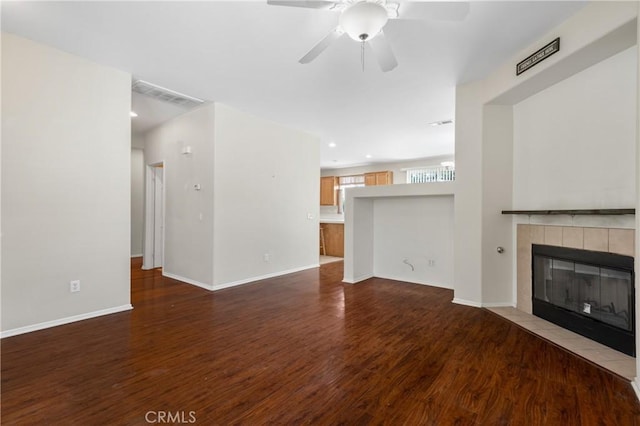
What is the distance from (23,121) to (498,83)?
4.89m

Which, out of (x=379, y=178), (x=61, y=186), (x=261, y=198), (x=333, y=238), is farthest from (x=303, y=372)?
(x=379, y=178)

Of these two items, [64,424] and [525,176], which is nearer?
[64,424]

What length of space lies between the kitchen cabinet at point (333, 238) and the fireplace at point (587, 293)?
477 centimetres

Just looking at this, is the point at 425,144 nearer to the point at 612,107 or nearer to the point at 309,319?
the point at 612,107

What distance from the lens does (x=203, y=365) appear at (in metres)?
2.21

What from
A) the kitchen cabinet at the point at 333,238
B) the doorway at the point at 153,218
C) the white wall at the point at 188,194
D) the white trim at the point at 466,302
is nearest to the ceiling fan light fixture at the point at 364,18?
the white wall at the point at 188,194

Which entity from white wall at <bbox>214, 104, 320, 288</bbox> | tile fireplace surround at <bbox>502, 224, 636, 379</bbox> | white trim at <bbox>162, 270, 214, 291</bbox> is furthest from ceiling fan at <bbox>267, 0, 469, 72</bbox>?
white trim at <bbox>162, 270, 214, 291</bbox>

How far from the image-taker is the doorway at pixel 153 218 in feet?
18.8

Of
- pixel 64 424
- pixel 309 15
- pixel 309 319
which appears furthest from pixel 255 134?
pixel 64 424

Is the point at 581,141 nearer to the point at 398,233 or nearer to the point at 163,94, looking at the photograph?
the point at 398,233

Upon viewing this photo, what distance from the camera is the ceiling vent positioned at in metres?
3.69

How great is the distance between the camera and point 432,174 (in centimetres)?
840

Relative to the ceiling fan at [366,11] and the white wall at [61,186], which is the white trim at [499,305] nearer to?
the ceiling fan at [366,11]

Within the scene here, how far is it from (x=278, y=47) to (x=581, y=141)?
3036 millimetres
